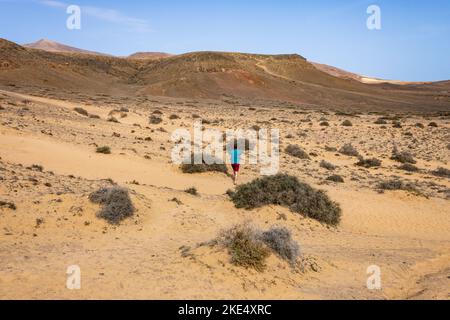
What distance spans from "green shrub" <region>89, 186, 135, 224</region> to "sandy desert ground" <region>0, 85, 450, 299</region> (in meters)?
0.19

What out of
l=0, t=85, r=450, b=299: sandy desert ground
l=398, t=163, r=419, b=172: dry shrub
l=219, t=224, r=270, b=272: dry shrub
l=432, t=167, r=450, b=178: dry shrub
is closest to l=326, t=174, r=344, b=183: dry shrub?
l=0, t=85, r=450, b=299: sandy desert ground

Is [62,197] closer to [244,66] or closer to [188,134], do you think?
[188,134]

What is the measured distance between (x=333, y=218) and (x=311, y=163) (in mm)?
9734

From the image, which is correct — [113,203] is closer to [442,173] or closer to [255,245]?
Answer: [255,245]

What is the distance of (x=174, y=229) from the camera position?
10.7 metres

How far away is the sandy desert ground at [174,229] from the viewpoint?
725 cm

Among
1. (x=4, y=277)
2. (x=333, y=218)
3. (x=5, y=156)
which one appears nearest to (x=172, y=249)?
(x=4, y=277)

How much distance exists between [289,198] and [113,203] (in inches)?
206

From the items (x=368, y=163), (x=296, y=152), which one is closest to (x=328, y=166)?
(x=368, y=163)

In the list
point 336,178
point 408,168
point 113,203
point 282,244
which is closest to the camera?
point 282,244

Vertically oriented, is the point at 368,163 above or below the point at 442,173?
above

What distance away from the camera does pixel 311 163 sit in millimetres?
22141

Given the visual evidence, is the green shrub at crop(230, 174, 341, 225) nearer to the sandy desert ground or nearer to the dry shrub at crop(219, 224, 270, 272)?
the sandy desert ground

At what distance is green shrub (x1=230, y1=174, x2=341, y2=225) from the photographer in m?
12.6
